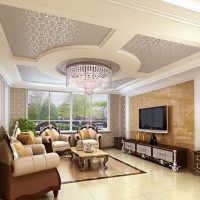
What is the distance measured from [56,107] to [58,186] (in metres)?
5.10

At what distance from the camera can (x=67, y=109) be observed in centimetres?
823

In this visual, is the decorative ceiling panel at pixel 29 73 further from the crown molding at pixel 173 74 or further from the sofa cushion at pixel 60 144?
the crown molding at pixel 173 74

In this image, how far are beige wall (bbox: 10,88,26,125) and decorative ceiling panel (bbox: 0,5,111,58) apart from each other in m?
3.83

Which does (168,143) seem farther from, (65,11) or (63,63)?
(65,11)

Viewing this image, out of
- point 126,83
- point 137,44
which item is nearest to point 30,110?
point 126,83

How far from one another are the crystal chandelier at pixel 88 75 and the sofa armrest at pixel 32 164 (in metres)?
A: 2.02

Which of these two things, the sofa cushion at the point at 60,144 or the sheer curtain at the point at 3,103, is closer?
the sheer curtain at the point at 3,103

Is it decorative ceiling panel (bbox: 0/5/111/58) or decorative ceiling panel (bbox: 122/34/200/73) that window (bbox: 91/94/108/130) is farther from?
decorative ceiling panel (bbox: 0/5/111/58)

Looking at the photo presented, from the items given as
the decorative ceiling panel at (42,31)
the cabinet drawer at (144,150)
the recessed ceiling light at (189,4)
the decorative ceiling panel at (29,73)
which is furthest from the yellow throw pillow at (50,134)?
the recessed ceiling light at (189,4)

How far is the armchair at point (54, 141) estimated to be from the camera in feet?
20.2

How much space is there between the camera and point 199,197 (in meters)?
3.26

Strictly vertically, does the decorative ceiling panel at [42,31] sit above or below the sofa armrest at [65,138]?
above

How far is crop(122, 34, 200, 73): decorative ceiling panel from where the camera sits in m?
3.43

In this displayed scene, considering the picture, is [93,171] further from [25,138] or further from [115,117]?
[115,117]
